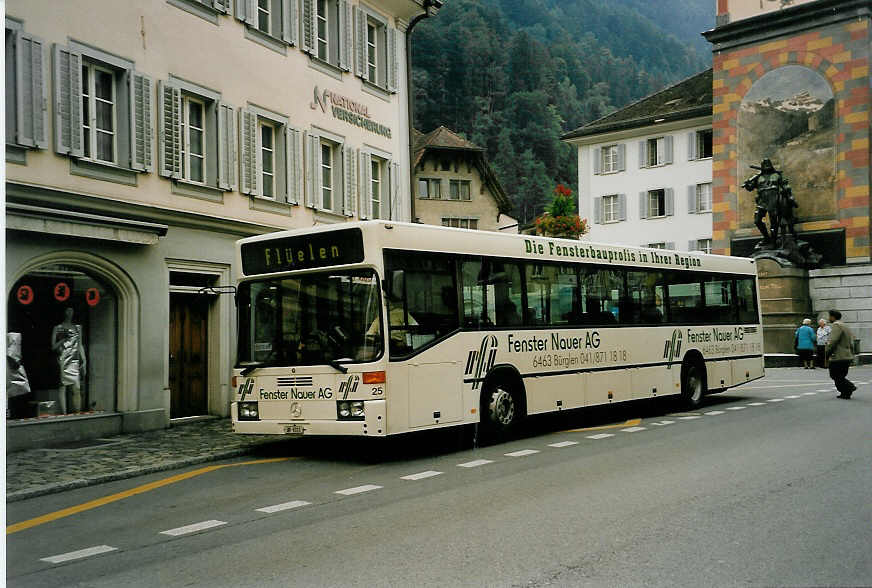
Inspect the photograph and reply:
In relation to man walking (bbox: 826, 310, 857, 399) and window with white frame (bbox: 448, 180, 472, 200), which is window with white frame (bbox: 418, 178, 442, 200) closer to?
window with white frame (bbox: 448, 180, 472, 200)

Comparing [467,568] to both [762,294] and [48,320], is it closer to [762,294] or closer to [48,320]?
[48,320]

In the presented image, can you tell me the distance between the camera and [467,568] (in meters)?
5.78

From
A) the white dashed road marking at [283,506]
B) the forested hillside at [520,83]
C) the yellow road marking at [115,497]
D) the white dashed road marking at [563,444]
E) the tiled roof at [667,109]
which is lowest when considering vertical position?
the yellow road marking at [115,497]

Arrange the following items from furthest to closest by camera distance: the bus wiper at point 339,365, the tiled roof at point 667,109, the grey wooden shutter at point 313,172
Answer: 1. the tiled roof at point 667,109
2. the grey wooden shutter at point 313,172
3. the bus wiper at point 339,365

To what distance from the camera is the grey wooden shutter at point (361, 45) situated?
2175 cm

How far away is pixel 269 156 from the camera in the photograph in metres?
19.0

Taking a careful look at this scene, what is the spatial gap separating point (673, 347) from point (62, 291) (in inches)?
400

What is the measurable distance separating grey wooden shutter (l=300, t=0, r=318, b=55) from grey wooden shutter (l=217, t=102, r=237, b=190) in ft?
10.4

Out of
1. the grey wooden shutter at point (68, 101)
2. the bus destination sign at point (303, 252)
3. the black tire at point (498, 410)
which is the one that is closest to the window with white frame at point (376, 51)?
the grey wooden shutter at point (68, 101)

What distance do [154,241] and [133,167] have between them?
1.23 meters

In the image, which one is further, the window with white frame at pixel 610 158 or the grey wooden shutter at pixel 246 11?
the window with white frame at pixel 610 158

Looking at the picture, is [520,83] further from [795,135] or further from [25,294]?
[25,294]

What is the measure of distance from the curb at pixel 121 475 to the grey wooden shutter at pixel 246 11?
357 inches

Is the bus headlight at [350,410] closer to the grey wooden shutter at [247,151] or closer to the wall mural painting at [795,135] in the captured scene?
the grey wooden shutter at [247,151]
